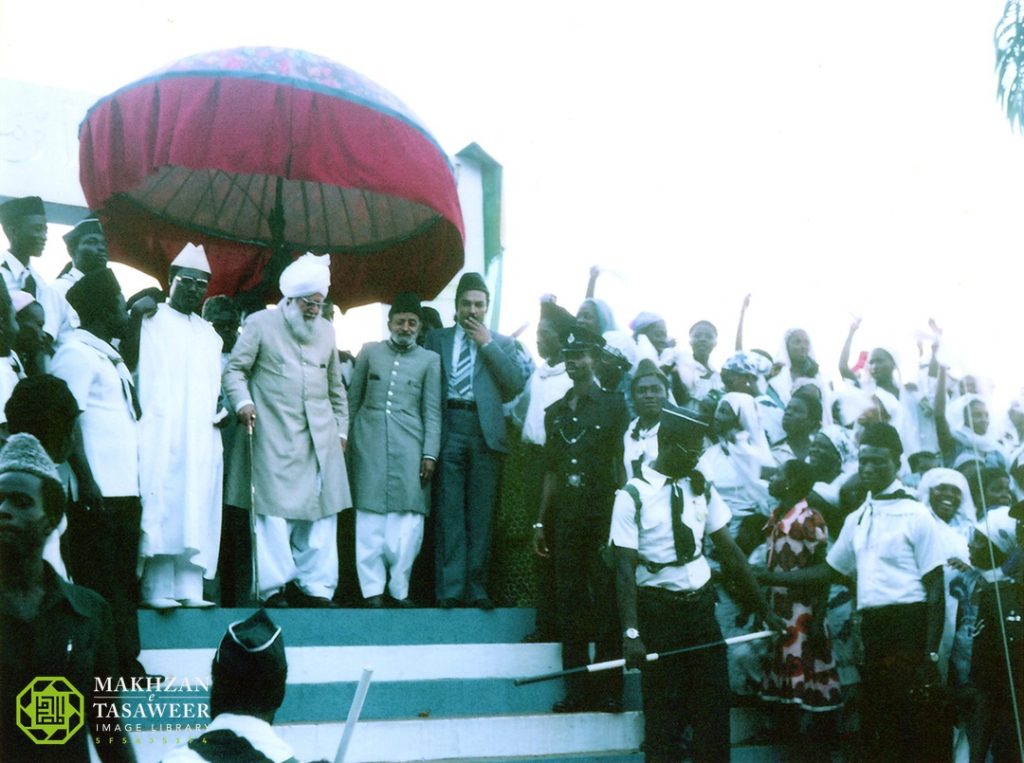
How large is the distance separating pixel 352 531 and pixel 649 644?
88.1 inches

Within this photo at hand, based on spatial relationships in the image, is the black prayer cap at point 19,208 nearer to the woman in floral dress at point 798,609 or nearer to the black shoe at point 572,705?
the black shoe at point 572,705

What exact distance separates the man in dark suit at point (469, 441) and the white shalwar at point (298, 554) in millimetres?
636

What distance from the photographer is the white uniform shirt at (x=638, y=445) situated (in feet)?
21.3

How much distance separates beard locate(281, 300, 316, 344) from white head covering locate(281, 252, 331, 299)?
66mm

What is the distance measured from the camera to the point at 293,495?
21.2 ft

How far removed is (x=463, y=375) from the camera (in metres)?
7.29

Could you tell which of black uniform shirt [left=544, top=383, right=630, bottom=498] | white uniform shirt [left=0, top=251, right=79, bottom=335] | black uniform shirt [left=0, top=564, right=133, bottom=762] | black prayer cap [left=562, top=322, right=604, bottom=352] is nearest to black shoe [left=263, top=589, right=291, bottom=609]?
black uniform shirt [left=544, top=383, right=630, bottom=498]

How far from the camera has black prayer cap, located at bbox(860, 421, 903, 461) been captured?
21.2 ft

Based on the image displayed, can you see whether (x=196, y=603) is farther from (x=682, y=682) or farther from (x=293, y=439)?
(x=682, y=682)

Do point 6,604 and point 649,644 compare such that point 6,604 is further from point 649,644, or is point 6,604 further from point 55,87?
point 55,87

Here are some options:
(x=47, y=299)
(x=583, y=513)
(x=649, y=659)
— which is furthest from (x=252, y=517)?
(x=649, y=659)

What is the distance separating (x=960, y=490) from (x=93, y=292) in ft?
16.0

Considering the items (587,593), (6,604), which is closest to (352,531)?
(587,593)

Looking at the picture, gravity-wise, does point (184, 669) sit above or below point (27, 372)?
below
